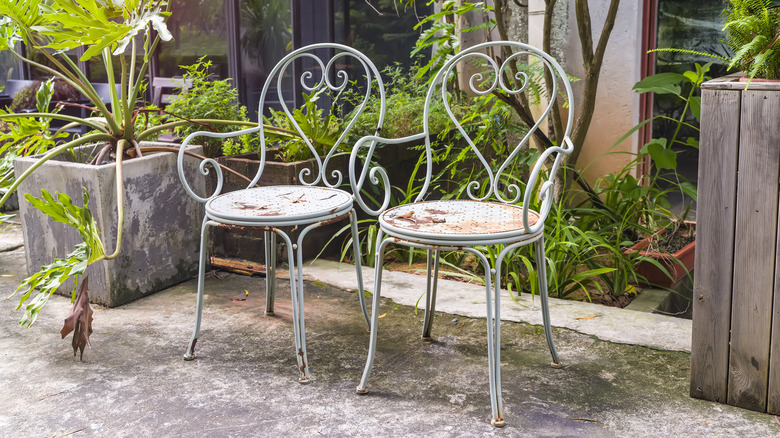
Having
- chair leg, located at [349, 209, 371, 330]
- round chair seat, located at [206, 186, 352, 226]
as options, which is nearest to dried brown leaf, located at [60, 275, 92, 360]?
round chair seat, located at [206, 186, 352, 226]

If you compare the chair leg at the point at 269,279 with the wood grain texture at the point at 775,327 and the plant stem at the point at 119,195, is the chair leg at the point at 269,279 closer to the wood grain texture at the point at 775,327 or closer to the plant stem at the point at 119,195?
the plant stem at the point at 119,195

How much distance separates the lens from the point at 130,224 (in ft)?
11.8

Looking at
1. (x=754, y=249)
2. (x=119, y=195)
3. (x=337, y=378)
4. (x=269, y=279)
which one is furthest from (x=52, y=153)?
(x=754, y=249)

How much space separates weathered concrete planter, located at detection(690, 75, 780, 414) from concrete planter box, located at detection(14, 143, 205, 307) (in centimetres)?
247

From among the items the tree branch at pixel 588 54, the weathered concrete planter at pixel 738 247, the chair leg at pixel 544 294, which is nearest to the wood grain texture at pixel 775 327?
the weathered concrete planter at pixel 738 247

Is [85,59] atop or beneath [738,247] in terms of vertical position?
atop

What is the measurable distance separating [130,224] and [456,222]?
1.77 m

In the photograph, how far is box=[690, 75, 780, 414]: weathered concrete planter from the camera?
7.58 feet

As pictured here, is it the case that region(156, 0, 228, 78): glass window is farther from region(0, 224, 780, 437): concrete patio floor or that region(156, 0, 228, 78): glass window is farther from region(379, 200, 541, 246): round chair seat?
region(379, 200, 541, 246): round chair seat

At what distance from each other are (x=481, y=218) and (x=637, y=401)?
0.79m

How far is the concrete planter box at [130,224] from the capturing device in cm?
351

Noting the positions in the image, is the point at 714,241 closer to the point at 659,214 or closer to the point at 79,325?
the point at 659,214

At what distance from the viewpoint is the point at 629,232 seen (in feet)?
13.9

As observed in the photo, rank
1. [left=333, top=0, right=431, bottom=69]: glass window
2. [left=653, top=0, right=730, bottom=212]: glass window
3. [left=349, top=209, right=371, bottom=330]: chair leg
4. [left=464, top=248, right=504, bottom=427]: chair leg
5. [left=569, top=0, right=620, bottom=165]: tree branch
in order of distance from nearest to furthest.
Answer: [left=464, top=248, right=504, bottom=427]: chair leg
[left=349, top=209, right=371, bottom=330]: chair leg
[left=569, top=0, right=620, bottom=165]: tree branch
[left=653, top=0, right=730, bottom=212]: glass window
[left=333, top=0, right=431, bottom=69]: glass window
